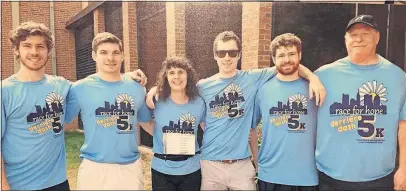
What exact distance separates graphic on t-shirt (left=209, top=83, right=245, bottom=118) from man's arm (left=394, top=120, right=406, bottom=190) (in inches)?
51.8

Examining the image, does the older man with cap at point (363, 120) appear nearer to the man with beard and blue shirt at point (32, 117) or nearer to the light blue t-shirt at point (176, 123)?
the light blue t-shirt at point (176, 123)

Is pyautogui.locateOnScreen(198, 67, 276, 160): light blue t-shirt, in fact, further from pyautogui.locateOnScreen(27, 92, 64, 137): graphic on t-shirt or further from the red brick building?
pyautogui.locateOnScreen(27, 92, 64, 137): graphic on t-shirt

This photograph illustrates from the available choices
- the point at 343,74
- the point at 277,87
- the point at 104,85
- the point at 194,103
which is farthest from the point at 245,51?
the point at 104,85

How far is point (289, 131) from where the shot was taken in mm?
2990

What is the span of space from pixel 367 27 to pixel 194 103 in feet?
5.11

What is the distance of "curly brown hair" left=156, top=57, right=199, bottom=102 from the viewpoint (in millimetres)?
3053

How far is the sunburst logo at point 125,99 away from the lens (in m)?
2.95

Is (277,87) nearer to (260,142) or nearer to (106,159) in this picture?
(260,142)

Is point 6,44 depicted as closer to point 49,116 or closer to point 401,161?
point 49,116

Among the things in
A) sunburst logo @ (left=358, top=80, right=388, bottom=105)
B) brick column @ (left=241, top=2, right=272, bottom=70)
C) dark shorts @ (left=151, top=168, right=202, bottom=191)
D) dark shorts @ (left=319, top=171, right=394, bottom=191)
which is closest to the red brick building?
brick column @ (left=241, top=2, right=272, bottom=70)

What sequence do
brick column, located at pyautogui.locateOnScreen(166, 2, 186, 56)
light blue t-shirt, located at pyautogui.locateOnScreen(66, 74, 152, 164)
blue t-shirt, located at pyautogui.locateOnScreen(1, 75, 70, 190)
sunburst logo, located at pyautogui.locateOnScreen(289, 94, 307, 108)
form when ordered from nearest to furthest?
blue t-shirt, located at pyautogui.locateOnScreen(1, 75, 70, 190) → light blue t-shirt, located at pyautogui.locateOnScreen(66, 74, 152, 164) → sunburst logo, located at pyautogui.locateOnScreen(289, 94, 307, 108) → brick column, located at pyautogui.locateOnScreen(166, 2, 186, 56)

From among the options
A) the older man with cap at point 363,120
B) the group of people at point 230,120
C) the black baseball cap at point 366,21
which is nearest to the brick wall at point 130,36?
the group of people at point 230,120

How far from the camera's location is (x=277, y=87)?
119 inches

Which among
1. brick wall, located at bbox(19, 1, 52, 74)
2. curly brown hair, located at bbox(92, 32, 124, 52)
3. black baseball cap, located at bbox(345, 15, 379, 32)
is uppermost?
brick wall, located at bbox(19, 1, 52, 74)
